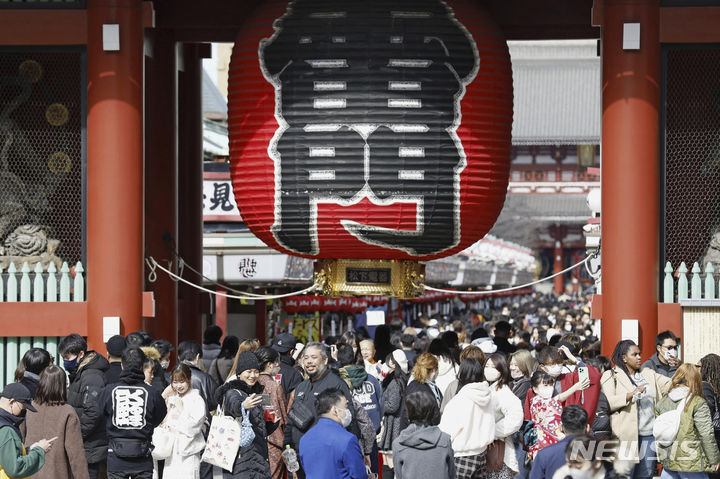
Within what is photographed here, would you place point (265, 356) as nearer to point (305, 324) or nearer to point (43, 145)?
point (43, 145)

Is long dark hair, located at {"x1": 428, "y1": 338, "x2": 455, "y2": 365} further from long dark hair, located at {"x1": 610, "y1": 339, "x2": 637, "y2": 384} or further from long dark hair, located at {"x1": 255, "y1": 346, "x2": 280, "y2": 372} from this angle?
long dark hair, located at {"x1": 255, "y1": 346, "x2": 280, "y2": 372}

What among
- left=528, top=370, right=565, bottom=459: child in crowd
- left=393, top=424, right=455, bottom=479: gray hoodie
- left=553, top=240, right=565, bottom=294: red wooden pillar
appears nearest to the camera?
left=393, top=424, right=455, bottom=479: gray hoodie

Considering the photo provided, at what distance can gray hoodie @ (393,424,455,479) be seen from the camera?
27.3ft

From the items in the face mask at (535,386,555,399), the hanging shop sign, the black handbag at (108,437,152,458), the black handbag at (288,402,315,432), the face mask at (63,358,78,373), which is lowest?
the black handbag at (108,437,152,458)

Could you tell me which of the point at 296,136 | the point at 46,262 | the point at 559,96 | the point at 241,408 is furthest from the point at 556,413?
the point at 559,96

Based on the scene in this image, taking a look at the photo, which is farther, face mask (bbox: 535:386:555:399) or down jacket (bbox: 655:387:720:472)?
face mask (bbox: 535:386:555:399)

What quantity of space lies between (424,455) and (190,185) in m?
11.0

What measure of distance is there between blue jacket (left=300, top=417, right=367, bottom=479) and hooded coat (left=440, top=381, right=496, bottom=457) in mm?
1366

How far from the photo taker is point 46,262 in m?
15.5

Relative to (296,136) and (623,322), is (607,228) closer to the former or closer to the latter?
(623,322)

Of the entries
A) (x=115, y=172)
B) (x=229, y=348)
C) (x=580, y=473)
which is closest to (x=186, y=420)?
(x=580, y=473)

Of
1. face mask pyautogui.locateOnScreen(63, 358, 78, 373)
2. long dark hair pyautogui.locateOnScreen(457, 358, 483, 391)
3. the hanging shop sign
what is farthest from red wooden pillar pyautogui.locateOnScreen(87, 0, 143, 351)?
the hanging shop sign

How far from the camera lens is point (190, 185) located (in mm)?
18891

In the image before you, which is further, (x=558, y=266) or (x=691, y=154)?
(x=558, y=266)
